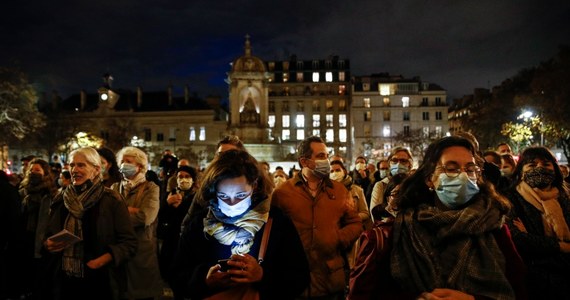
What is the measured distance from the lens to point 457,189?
2.95m

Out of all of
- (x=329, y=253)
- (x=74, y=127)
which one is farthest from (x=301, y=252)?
(x=74, y=127)

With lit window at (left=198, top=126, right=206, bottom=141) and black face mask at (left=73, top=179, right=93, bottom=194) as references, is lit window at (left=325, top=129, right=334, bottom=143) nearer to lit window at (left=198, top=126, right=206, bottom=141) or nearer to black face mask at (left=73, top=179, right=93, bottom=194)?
lit window at (left=198, top=126, right=206, bottom=141)

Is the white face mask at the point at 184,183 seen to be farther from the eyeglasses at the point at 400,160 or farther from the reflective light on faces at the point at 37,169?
the eyeglasses at the point at 400,160

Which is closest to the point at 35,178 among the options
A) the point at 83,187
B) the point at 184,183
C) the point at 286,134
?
the point at 184,183

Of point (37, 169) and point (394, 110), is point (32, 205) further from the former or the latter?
point (394, 110)

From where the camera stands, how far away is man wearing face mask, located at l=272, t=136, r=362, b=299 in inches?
186

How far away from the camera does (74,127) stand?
193ft

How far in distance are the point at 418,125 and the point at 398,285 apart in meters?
87.7

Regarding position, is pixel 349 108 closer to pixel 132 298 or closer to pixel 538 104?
pixel 538 104

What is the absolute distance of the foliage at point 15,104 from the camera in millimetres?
36062

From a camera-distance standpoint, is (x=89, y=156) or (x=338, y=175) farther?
(x=338, y=175)

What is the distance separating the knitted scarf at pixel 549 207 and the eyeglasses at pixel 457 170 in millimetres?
2036

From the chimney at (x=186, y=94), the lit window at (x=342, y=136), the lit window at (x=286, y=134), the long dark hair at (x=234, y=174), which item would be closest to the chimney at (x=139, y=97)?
the chimney at (x=186, y=94)

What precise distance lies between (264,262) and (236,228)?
0.31 m
